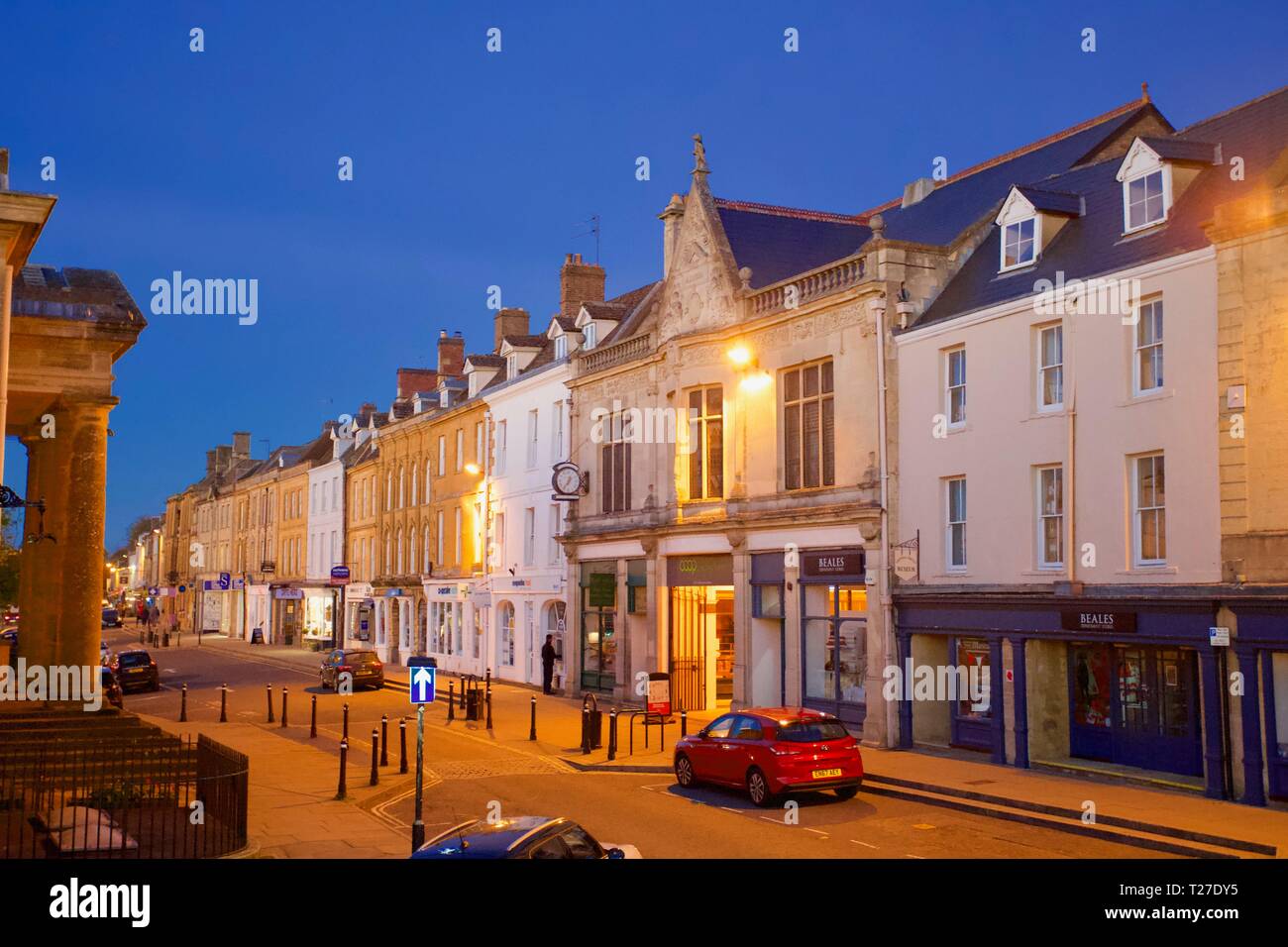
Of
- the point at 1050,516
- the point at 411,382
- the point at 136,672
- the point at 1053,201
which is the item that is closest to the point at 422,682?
the point at 1050,516

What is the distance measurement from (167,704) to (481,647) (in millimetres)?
13278

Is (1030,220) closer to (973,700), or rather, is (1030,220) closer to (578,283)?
(973,700)

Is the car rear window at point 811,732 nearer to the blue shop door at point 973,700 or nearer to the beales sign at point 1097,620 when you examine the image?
the beales sign at point 1097,620

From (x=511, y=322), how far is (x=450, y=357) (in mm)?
9262

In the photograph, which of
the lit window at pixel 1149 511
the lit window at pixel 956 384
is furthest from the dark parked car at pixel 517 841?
the lit window at pixel 956 384

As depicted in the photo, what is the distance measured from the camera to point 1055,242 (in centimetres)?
2378

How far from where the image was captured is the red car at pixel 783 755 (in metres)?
18.7

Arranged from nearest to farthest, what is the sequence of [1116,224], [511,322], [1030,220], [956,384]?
1. [1116,224]
2. [1030,220]
3. [956,384]
4. [511,322]

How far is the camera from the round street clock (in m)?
38.0

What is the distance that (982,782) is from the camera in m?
20.3

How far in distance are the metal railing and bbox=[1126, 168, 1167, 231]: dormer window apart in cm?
1790

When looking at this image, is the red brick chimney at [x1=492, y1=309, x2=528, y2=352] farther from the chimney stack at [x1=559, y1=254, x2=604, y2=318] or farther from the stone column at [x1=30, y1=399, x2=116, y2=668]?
the stone column at [x1=30, y1=399, x2=116, y2=668]
